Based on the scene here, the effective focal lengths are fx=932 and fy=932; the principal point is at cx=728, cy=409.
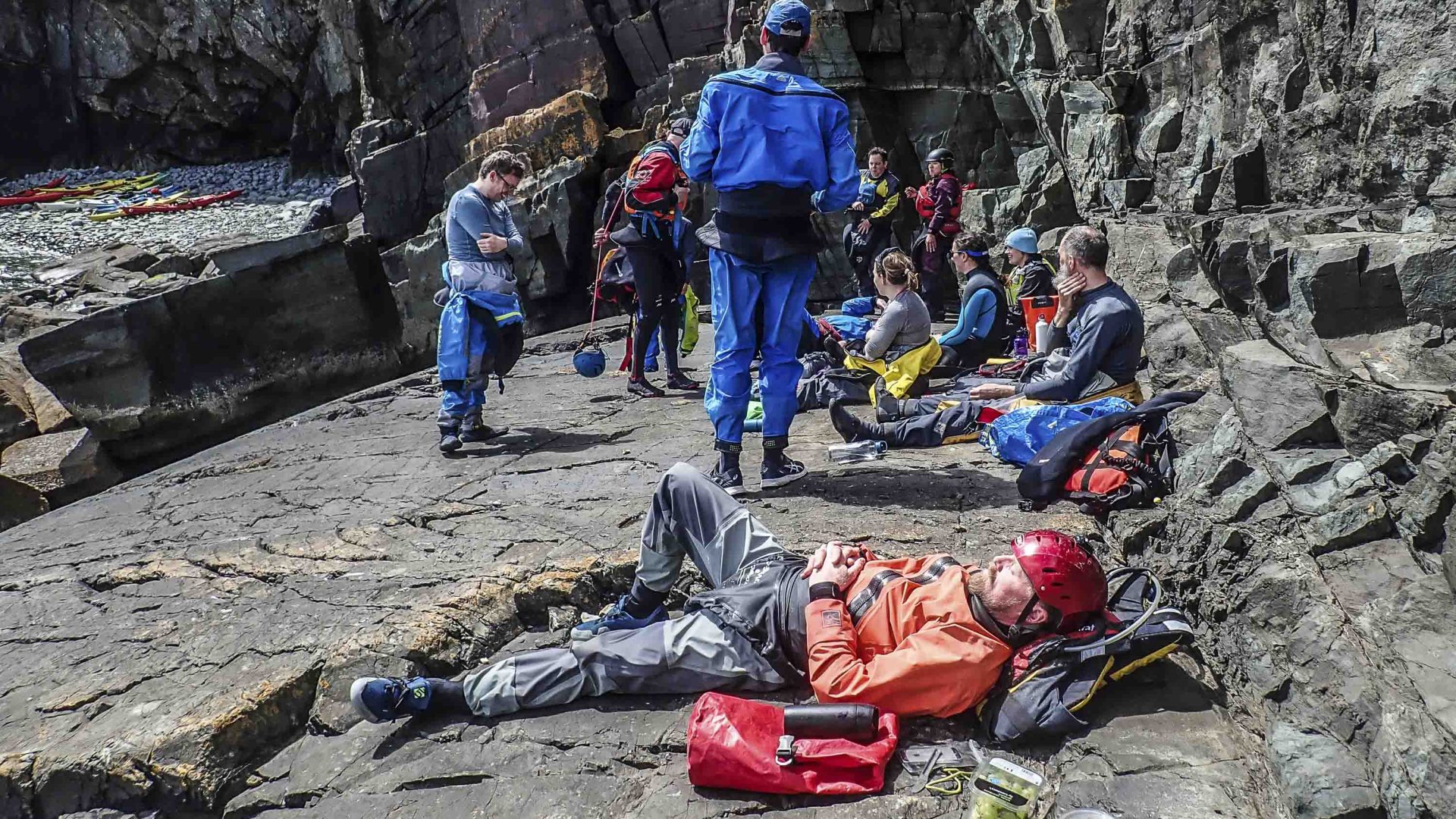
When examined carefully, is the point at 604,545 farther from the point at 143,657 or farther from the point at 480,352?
the point at 480,352

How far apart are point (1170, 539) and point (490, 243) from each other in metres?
3.88

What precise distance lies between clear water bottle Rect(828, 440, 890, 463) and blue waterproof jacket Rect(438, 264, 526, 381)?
6.84 ft

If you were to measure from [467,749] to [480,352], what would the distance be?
3.22 m

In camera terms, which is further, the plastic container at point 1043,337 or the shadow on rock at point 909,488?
the plastic container at point 1043,337

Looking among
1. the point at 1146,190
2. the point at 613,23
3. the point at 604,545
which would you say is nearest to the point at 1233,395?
the point at 604,545

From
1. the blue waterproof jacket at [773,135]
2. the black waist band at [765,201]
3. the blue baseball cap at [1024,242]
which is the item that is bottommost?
the blue baseball cap at [1024,242]

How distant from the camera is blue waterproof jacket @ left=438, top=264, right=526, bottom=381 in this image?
5500 millimetres

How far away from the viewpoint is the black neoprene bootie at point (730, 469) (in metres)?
4.26

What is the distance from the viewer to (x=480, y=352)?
5547 mm

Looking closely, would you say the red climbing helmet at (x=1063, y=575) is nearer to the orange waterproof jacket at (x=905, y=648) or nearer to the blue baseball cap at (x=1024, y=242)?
the orange waterproof jacket at (x=905, y=648)

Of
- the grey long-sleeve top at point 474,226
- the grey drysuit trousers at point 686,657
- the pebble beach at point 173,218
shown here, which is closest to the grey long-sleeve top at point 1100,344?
the grey drysuit trousers at point 686,657

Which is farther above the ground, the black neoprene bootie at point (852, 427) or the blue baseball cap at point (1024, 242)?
the blue baseball cap at point (1024, 242)

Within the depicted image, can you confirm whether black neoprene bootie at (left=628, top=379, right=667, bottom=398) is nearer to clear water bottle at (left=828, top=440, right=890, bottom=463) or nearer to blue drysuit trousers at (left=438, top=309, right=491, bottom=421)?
blue drysuit trousers at (left=438, top=309, right=491, bottom=421)

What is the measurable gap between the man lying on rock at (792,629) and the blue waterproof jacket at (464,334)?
2.74 meters
